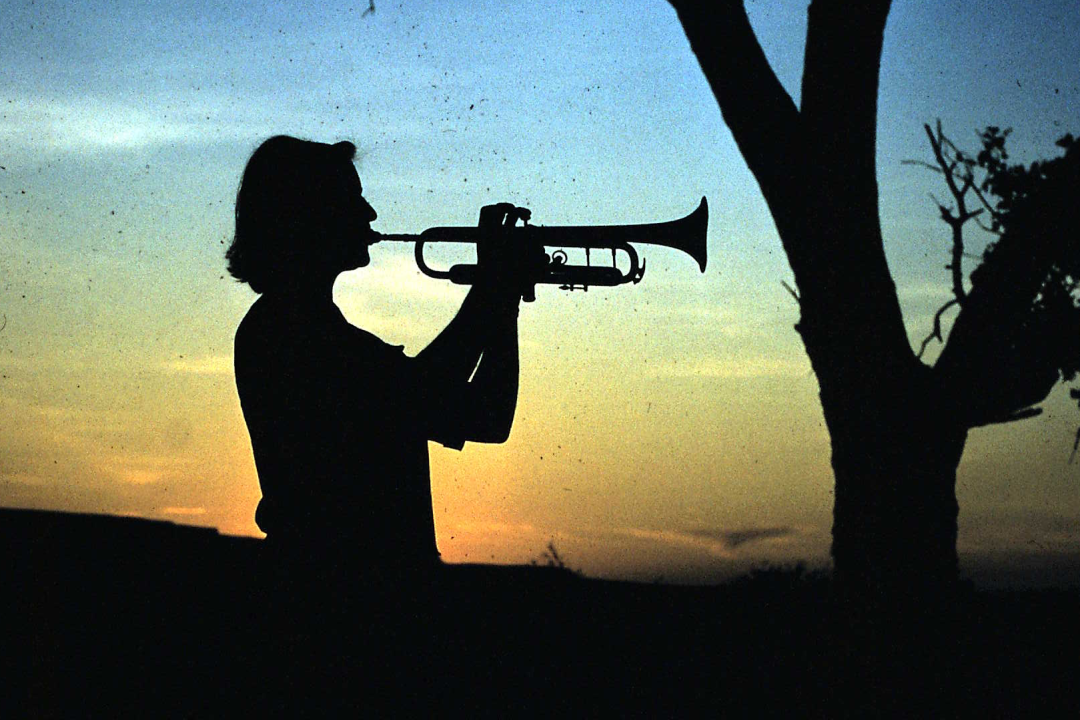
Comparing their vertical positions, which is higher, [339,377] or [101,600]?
[339,377]

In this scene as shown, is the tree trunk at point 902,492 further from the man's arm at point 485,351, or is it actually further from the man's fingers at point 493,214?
the man's fingers at point 493,214

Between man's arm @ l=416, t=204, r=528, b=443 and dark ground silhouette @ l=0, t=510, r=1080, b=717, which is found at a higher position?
man's arm @ l=416, t=204, r=528, b=443

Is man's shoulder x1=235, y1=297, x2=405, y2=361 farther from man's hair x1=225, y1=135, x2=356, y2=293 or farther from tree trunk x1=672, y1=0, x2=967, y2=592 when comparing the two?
tree trunk x1=672, y1=0, x2=967, y2=592

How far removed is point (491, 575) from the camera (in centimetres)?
584

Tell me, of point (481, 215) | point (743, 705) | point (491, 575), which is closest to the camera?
point (481, 215)

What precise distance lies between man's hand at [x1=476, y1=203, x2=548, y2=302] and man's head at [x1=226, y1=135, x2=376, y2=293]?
54cm

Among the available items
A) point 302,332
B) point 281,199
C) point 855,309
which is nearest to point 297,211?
point 281,199

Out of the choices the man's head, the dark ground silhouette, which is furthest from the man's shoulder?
the dark ground silhouette

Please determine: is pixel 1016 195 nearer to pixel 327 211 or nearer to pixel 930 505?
pixel 930 505

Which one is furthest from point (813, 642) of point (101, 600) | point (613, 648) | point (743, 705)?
point (101, 600)

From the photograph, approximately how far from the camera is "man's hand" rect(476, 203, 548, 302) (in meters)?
3.77

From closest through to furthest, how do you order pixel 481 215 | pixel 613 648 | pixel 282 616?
pixel 282 616 < pixel 481 215 < pixel 613 648

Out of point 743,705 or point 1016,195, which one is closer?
point 1016,195

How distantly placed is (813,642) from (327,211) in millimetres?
2661
